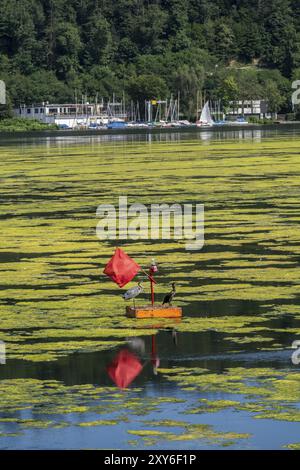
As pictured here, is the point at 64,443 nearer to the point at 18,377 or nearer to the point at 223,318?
the point at 18,377

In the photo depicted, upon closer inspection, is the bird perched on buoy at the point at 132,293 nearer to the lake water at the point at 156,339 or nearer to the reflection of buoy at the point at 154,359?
the lake water at the point at 156,339

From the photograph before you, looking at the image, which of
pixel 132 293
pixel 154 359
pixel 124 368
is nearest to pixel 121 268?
pixel 132 293

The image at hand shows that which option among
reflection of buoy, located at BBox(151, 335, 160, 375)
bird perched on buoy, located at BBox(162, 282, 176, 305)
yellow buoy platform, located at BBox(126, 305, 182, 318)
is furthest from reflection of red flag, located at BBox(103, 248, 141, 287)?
reflection of buoy, located at BBox(151, 335, 160, 375)

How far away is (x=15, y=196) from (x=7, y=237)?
15.3 metres

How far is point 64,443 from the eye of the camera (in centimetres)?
1812

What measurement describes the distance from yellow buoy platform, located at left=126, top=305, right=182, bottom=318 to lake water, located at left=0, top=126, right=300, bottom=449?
208mm

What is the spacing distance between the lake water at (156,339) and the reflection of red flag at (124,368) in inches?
1.9

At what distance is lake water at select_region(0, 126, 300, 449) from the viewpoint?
18734 millimetres

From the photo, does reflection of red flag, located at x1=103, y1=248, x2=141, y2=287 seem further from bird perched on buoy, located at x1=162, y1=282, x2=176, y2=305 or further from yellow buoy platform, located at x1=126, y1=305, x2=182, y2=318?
yellow buoy platform, located at x1=126, y1=305, x2=182, y2=318

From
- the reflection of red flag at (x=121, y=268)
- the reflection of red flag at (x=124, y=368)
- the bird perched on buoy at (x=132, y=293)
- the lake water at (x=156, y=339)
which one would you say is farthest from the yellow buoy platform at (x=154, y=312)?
the reflection of red flag at (x=124, y=368)

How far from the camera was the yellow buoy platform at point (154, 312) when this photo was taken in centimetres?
2531

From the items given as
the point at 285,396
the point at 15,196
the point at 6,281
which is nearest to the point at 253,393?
the point at 285,396

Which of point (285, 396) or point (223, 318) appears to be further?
point (223, 318)

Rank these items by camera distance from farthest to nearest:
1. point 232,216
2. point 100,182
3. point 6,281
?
point 100,182 → point 232,216 → point 6,281
